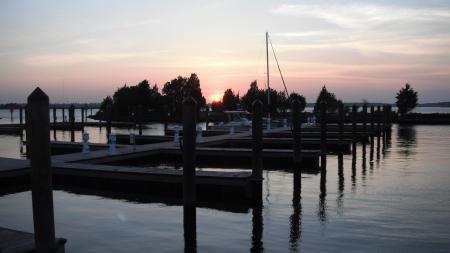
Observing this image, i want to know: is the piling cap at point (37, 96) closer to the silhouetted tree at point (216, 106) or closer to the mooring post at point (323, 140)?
the mooring post at point (323, 140)

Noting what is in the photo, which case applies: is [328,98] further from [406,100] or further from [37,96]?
[37,96]

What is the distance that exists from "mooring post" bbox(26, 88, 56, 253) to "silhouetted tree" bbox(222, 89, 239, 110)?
8417 centimetres

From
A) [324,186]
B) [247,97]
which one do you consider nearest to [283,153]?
[324,186]

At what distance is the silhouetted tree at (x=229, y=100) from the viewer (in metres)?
93.4

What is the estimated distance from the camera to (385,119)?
4522 centimetres

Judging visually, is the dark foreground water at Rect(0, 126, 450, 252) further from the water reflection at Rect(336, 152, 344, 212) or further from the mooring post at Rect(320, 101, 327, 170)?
the mooring post at Rect(320, 101, 327, 170)

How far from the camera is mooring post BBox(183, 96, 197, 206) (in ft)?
34.9

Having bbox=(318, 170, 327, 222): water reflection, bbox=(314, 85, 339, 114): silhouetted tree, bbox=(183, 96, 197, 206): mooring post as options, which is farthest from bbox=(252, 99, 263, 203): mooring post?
bbox=(314, 85, 339, 114): silhouetted tree

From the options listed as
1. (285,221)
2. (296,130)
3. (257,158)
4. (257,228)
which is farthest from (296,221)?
(296,130)

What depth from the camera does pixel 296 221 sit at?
37.1 feet

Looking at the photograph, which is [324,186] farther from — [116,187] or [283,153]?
[116,187]

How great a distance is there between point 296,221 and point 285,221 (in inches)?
10.3

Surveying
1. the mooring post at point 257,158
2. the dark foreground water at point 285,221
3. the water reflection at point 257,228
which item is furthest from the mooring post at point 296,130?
the water reflection at point 257,228

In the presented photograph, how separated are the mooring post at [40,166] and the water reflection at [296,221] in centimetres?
459
